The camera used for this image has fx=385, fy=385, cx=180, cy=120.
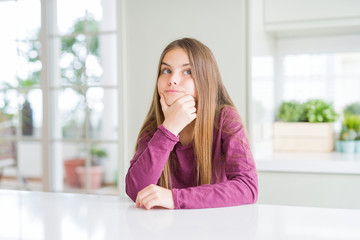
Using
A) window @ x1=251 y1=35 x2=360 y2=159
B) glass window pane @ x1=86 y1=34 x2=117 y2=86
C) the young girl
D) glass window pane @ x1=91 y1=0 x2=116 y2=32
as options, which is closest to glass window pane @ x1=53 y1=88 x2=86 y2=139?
glass window pane @ x1=86 y1=34 x2=117 y2=86

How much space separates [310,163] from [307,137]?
0.41 meters

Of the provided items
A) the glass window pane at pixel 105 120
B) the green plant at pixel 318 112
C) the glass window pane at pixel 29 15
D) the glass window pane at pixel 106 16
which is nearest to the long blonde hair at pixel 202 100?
the green plant at pixel 318 112

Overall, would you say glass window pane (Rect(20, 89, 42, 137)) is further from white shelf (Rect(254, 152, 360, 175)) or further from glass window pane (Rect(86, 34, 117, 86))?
white shelf (Rect(254, 152, 360, 175))

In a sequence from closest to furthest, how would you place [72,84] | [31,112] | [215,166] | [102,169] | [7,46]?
1. [215,166]
2. [7,46]
3. [72,84]
4. [31,112]
5. [102,169]

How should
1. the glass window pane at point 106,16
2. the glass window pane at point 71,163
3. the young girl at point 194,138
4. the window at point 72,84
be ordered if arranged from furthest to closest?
the glass window pane at point 106,16 → the glass window pane at point 71,163 → the window at point 72,84 → the young girl at point 194,138

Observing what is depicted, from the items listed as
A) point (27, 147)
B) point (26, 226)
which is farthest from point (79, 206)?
point (27, 147)

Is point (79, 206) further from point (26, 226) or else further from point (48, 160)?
point (48, 160)

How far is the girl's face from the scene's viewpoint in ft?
3.84

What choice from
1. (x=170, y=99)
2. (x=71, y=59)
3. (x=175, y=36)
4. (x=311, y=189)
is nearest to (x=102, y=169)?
(x=71, y=59)

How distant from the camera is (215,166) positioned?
131cm

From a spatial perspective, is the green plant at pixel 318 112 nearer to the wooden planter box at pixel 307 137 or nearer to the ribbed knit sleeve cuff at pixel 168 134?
the wooden planter box at pixel 307 137

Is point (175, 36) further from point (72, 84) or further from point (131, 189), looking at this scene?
point (72, 84)

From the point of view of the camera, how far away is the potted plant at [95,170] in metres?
5.42

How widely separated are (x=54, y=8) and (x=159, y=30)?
0.95 meters
